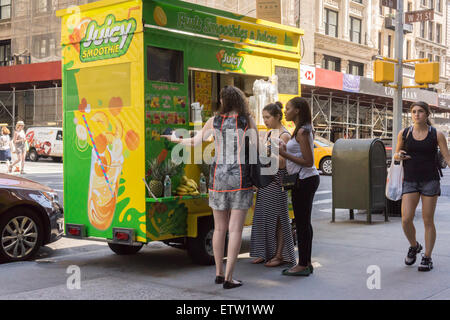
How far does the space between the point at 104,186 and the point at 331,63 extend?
122ft

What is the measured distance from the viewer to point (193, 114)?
7035 mm

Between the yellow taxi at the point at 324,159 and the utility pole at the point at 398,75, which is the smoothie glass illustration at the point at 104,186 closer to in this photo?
the utility pole at the point at 398,75

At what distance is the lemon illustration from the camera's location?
6.34m

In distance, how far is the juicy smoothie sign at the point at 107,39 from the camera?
634cm

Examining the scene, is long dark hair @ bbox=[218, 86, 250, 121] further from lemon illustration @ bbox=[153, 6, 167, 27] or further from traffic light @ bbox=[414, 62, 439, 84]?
traffic light @ bbox=[414, 62, 439, 84]

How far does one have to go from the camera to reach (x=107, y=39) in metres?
6.55

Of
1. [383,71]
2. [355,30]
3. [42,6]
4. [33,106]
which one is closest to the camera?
[383,71]

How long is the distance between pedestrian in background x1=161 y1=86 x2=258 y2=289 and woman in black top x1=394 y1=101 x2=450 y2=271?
6.59 feet

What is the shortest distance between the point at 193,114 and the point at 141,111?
Result: 3.13 ft

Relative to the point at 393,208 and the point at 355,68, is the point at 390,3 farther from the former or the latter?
the point at 355,68

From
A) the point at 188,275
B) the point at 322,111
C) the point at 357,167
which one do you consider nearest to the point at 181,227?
the point at 188,275

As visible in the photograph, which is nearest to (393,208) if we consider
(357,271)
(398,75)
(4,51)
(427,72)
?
(427,72)

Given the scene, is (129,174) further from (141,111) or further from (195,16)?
(195,16)

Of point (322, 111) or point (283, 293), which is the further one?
point (322, 111)
